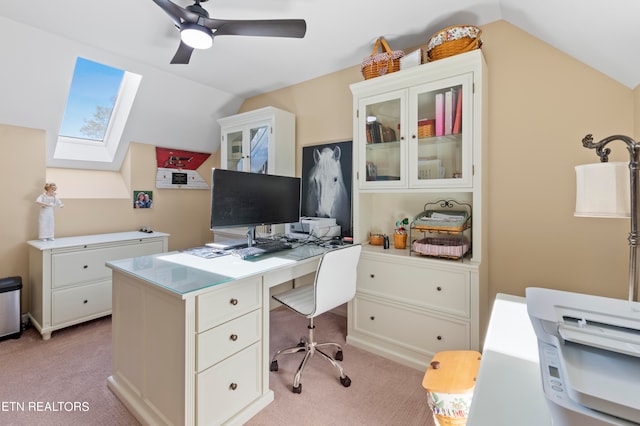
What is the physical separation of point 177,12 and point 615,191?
88.1 inches

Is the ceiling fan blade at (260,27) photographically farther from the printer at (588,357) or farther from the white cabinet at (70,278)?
the white cabinet at (70,278)

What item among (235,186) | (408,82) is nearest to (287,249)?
(235,186)

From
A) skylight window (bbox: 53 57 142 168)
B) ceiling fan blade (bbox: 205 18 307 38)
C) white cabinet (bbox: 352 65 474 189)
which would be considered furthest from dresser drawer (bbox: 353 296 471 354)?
skylight window (bbox: 53 57 142 168)

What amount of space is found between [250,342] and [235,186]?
3.13 ft

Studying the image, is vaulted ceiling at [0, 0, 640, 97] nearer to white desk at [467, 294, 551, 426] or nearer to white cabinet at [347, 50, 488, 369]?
white cabinet at [347, 50, 488, 369]

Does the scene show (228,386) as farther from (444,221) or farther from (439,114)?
(439,114)

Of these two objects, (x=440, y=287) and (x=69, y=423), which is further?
(x=440, y=287)

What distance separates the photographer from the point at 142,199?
3510 mm

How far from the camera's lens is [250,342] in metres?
1.63

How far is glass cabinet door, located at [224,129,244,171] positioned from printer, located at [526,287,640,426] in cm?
316

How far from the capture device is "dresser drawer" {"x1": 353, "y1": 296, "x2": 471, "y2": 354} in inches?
77.3

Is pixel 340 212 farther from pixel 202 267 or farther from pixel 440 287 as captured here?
pixel 202 267

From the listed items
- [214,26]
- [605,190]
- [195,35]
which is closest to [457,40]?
[605,190]

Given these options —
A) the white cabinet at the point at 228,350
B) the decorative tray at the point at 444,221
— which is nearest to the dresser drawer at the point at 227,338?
the white cabinet at the point at 228,350
